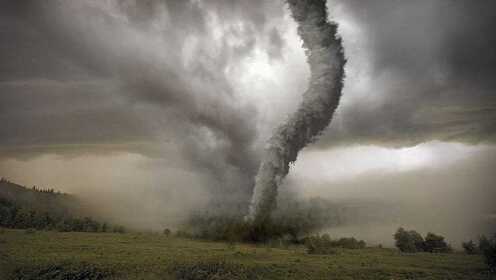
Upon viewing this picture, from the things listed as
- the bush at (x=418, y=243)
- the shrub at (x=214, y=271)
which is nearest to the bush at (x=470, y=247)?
the bush at (x=418, y=243)

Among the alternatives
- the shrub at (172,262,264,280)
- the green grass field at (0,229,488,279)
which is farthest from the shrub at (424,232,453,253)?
the shrub at (172,262,264,280)

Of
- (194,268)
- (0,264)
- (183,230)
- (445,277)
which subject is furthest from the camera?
(183,230)

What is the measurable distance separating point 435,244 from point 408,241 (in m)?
9.76

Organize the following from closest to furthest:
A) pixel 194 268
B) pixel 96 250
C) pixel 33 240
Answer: pixel 194 268 < pixel 96 250 < pixel 33 240

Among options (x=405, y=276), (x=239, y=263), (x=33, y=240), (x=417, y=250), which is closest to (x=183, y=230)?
(x=33, y=240)

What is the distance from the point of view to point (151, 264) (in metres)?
90.4

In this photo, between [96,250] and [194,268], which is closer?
[194,268]

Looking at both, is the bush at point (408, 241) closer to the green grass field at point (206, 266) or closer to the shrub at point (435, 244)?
the shrub at point (435, 244)

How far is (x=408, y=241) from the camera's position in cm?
15462

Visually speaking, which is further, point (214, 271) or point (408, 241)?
point (408, 241)

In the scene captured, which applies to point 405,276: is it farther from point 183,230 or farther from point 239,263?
point 183,230

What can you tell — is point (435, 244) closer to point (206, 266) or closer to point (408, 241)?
point (408, 241)

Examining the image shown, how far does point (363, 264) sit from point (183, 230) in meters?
A: 118

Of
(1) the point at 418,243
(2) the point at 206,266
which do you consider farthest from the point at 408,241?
(2) the point at 206,266
